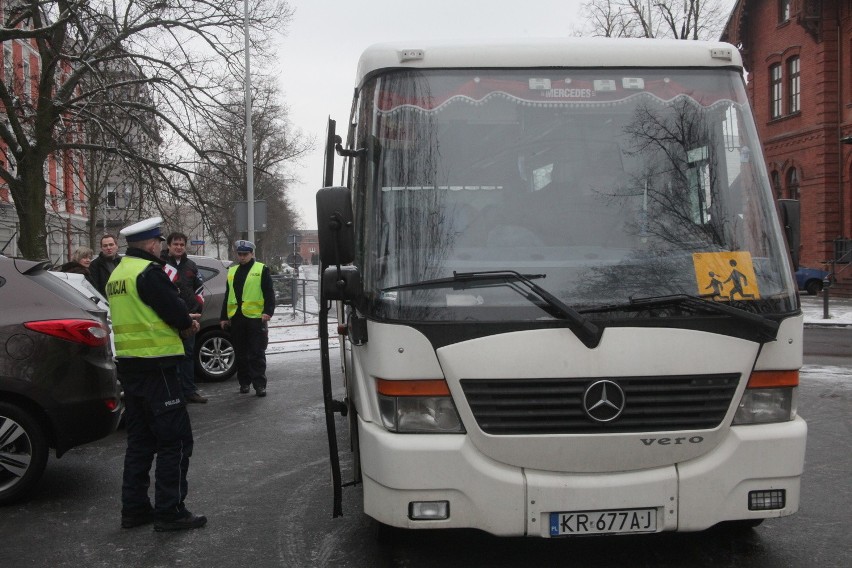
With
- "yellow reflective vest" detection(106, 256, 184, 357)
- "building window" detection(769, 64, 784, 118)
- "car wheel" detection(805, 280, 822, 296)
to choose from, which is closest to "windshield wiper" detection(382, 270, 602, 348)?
"yellow reflective vest" detection(106, 256, 184, 357)

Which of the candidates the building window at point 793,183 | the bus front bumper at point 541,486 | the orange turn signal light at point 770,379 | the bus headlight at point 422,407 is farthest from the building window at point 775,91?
the bus headlight at point 422,407

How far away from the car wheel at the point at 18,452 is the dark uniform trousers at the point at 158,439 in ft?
2.97

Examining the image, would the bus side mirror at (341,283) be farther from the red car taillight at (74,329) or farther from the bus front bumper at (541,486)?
the red car taillight at (74,329)

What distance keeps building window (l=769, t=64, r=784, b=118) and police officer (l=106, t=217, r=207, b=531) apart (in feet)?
116

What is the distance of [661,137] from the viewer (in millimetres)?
4680

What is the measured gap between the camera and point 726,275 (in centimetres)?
434

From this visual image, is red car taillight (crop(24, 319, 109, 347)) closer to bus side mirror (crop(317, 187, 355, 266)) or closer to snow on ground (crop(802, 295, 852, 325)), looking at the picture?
bus side mirror (crop(317, 187, 355, 266))

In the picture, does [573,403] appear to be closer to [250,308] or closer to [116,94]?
[250,308]

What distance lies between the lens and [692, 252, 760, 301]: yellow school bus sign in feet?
14.1

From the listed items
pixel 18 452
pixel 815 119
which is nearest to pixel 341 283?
pixel 18 452

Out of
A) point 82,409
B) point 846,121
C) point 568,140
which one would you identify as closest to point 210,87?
point 82,409

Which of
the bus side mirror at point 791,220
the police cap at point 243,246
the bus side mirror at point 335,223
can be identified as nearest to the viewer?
the bus side mirror at point 335,223

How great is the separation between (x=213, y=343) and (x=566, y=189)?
8.91m

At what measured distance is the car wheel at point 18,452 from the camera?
6086 millimetres
